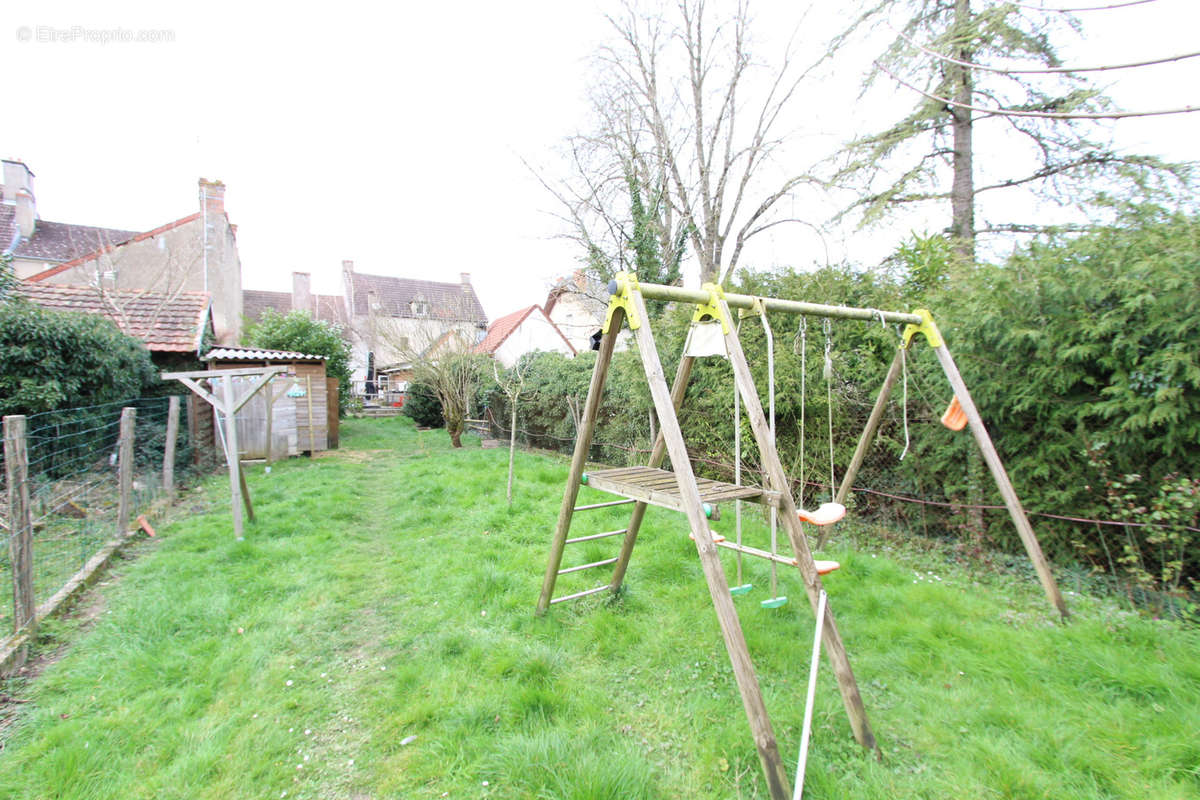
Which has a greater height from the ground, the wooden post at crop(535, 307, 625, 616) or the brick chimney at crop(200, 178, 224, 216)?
the brick chimney at crop(200, 178, 224, 216)

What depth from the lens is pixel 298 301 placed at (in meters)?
31.4

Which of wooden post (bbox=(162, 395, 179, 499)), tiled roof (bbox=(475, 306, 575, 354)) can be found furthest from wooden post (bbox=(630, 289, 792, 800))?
tiled roof (bbox=(475, 306, 575, 354))

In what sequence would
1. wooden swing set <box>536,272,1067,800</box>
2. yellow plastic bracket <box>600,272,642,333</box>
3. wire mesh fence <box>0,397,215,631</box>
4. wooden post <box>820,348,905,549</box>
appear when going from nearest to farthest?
1. wooden swing set <box>536,272,1067,800</box>
2. yellow plastic bracket <box>600,272,642,333</box>
3. wire mesh fence <box>0,397,215,631</box>
4. wooden post <box>820,348,905,549</box>

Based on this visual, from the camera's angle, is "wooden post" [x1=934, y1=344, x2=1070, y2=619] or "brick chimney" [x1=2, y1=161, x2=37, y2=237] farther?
"brick chimney" [x1=2, y1=161, x2=37, y2=237]

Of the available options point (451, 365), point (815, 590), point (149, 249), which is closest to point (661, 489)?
point (815, 590)

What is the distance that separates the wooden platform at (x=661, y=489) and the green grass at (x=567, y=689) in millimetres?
962

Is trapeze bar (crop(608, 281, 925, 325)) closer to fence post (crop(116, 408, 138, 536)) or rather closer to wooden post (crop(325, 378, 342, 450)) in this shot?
fence post (crop(116, 408, 138, 536))

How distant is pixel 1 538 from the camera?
4.42 m

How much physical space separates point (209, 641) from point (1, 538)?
298 cm

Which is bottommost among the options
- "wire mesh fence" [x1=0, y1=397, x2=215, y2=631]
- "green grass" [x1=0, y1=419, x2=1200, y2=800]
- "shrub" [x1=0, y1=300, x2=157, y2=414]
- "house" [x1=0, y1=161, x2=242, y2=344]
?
"green grass" [x1=0, y1=419, x2=1200, y2=800]

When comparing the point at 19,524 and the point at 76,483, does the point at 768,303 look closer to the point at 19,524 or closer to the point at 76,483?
the point at 19,524

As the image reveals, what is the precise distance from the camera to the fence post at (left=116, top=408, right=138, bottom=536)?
4988mm

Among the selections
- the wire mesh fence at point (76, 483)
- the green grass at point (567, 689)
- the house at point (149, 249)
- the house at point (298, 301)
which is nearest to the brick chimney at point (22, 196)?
the house at point (149, 249)

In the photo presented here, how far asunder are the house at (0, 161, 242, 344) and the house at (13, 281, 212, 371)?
4245 millimetres
